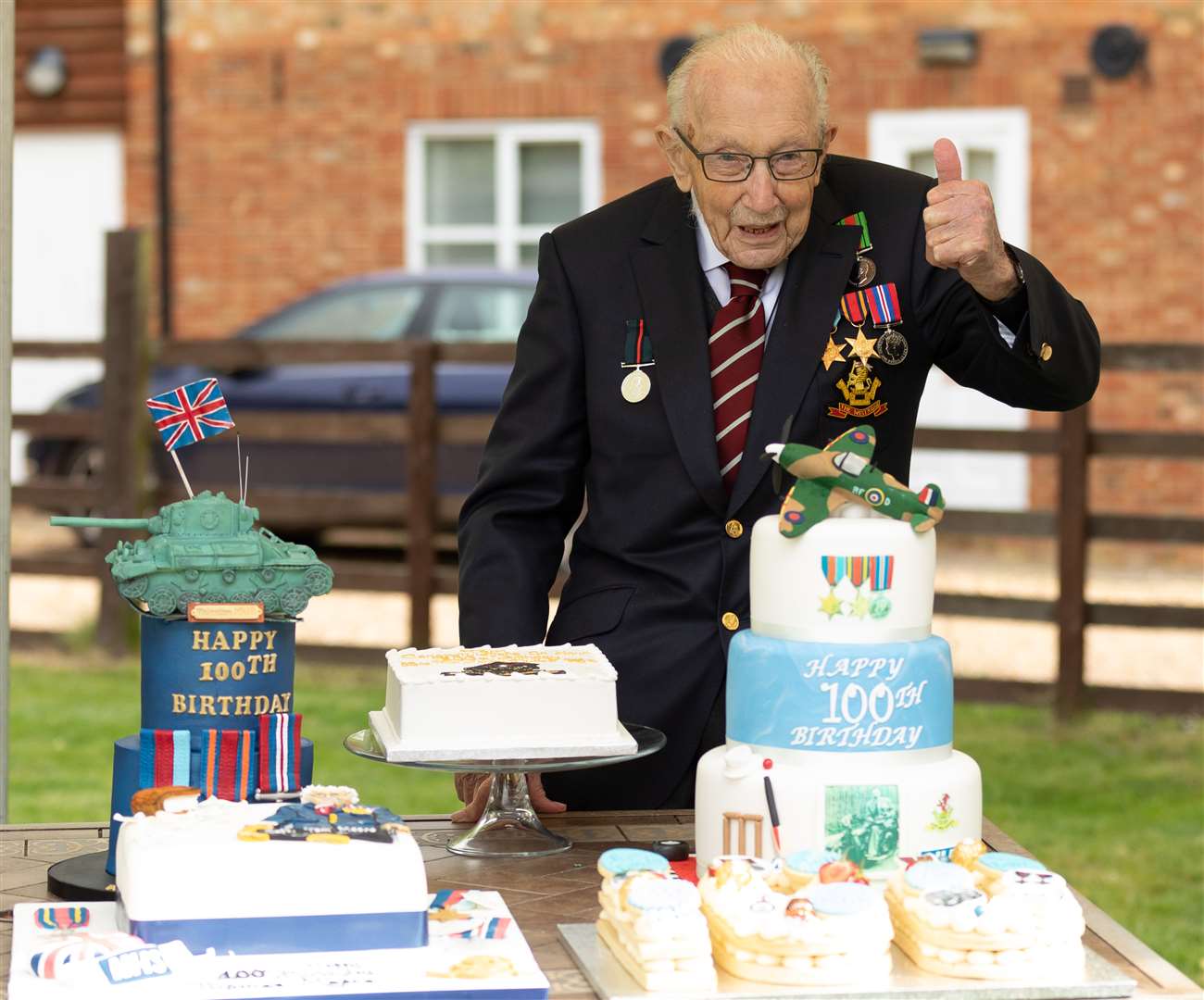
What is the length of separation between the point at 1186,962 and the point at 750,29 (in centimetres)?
→ 297

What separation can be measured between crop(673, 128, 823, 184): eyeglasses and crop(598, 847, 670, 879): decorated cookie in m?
1.00

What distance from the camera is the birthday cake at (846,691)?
2.02 m

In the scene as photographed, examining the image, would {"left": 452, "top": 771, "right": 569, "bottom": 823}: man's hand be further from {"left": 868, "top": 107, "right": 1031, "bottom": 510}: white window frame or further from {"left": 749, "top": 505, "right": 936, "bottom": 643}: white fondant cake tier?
{"left": 868, "top": 107, "right": 1031, "bottom": 510}: white window frame

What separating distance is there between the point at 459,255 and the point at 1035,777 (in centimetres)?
751

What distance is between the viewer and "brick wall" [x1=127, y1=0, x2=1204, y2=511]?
12.1 m

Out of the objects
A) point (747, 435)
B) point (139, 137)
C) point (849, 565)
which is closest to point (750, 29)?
point (747, 435)

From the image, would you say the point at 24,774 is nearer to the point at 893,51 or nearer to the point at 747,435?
the point at 747,435

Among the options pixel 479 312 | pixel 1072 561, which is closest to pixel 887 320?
pixel 1072 561

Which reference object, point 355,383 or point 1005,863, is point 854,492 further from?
point 355,383

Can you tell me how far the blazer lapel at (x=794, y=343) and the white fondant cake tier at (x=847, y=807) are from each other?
0.73m

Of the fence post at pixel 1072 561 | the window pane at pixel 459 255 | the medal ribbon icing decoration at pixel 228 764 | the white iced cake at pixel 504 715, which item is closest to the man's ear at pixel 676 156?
the white iced cake at pixel 504 715

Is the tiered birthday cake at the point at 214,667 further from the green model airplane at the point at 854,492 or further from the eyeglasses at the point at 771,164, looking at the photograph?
the eyeglasses at the point at 771,164

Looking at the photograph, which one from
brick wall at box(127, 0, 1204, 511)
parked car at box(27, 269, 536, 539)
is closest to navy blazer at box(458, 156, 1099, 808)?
parked car at box(27, 269, 536, 539)

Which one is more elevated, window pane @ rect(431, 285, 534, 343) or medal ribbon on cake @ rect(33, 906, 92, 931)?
window pane @ rect(431, 285, 534, 343)
